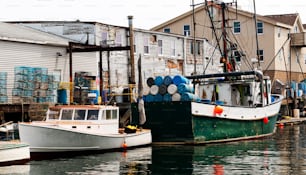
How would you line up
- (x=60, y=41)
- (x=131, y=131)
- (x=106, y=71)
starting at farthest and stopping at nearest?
(x=106, y=71) < (x=60, y=41) < (x=131, y=131)

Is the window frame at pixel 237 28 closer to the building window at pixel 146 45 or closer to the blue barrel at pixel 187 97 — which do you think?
the building window at pixel 146 45

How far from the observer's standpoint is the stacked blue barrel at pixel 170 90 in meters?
30.8

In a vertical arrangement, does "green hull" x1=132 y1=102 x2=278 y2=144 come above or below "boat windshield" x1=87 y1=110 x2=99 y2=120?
below

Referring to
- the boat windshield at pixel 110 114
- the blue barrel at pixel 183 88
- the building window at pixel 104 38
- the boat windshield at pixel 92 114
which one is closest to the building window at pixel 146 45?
the building window at pixel 104 38

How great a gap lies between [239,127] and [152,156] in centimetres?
824

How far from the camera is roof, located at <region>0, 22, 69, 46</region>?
36144 mm

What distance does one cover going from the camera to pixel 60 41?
1571 inches

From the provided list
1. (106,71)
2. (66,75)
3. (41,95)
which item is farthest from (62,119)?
(106,71)

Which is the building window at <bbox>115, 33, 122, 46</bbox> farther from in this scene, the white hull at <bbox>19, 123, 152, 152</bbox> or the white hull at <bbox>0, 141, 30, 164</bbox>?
Answer: the white hull at <bbox>0, 141, 30, 164</bbox>

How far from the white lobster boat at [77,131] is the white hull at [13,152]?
203 centimetres

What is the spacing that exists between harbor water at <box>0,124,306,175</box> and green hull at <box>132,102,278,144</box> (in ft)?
1.81

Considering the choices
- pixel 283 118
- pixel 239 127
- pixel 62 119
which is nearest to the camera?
pixel 62 119

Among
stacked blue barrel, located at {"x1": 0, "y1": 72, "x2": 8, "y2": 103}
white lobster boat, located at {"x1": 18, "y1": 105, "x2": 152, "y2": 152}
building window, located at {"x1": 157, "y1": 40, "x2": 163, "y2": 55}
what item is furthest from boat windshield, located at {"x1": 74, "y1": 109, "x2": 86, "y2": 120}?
building window, located at {"x1": 157, "y1": 40, "x2": 163, "y2": 55}

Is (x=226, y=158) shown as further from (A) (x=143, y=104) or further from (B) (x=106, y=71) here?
(B) (x=106, y=71)
